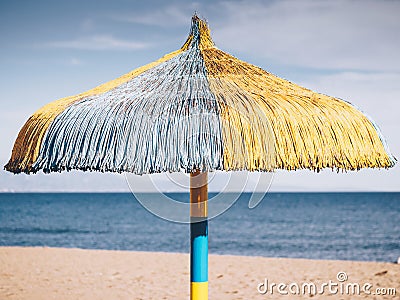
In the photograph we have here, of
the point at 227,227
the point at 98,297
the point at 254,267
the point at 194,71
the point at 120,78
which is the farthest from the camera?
the point at 227,227

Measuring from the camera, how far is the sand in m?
8.86

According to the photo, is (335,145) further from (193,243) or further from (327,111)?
(193,243)

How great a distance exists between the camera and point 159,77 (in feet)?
14.5

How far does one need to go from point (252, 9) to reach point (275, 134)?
8.74 m

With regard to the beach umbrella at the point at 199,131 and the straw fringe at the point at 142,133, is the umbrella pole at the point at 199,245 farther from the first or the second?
the straw fringe at the point at 142,133

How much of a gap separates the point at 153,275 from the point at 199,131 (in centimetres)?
744

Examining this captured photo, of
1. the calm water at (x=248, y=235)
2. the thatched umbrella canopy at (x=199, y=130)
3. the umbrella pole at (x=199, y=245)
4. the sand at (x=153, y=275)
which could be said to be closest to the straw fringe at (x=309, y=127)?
the thatched umbrella canopy at (x=199, y=130)

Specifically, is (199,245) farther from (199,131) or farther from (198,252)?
(199,131)

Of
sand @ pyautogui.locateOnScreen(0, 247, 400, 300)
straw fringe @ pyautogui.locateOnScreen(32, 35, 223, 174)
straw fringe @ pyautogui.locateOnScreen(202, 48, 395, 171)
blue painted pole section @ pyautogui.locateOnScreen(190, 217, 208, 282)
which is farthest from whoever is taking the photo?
sand @ pyautogui.locateOnScreen(0, 247, 400, 300)

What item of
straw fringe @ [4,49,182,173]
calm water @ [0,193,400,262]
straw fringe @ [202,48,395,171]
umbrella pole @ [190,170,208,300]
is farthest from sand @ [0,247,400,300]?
calm water @ [0,193,400,262]

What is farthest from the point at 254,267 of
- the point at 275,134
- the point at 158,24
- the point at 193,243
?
the point at 275,134

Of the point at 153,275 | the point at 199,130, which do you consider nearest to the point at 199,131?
the point at 199,130

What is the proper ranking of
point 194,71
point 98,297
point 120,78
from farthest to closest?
point 98,297, point 120,78, point 194,71

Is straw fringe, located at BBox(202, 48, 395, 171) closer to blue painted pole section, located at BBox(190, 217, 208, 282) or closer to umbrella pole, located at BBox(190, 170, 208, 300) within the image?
umbrella pole, located at BBox(190, 170, 208, 300)
